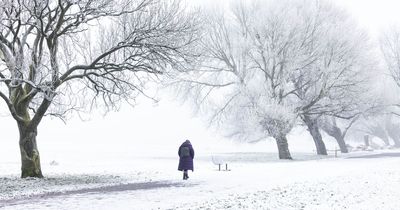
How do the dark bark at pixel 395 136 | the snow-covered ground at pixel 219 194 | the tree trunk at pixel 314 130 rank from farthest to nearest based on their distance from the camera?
the dark bark at pixel 395 136, the tree trunk at pixel 314 130, the snow-covered ground at pixel 219 194

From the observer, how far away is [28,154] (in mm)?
18641

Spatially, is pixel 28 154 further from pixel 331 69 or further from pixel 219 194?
pixel 331 69

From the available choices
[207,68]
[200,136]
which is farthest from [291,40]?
[200,136]

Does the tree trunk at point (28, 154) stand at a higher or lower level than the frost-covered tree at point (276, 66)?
lower

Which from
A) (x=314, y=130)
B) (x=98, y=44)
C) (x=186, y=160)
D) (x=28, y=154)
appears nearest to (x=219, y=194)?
(x=186, y=160)

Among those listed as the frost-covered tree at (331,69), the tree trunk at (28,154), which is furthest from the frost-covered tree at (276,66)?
the tree trunk at (28,154)

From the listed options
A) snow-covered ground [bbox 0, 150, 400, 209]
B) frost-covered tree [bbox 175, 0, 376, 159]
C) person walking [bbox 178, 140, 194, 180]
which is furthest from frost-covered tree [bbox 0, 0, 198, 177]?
frost-covered tree [bbox 175, 0, 376, 159]

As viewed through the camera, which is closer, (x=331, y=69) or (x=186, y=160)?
(x=186, y=160)

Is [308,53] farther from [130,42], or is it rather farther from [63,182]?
[63,182]

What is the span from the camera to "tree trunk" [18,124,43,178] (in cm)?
1858

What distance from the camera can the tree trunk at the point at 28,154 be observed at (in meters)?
18.6

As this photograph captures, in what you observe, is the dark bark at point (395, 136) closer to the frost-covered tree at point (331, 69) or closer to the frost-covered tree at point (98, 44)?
the frost-covered tree at point (331, 69)

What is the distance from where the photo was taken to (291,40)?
104 feet

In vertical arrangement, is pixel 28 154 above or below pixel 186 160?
above
